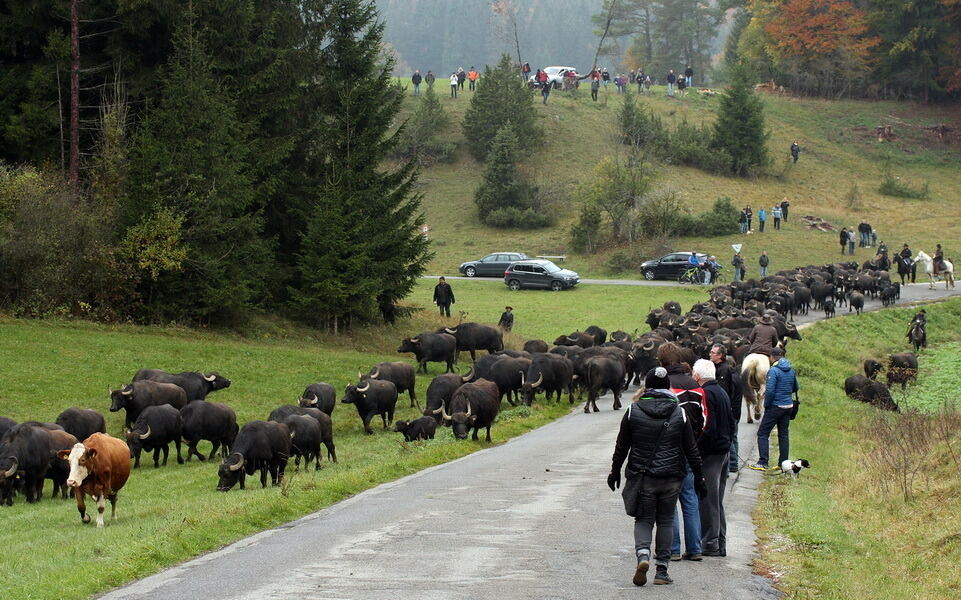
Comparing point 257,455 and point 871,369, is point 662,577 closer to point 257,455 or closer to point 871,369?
point 257,455

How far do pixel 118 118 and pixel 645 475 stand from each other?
32090 millimetres

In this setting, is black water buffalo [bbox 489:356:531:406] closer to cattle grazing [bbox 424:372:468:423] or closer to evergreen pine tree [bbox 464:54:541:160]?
cattle grazing [bbox 424:372:468:423]

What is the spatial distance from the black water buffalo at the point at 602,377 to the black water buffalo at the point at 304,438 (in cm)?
880

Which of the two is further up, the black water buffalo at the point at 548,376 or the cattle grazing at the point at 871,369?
the black water buffalo at the point at 548,376

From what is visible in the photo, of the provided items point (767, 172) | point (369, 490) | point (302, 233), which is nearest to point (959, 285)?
point (767, 172)

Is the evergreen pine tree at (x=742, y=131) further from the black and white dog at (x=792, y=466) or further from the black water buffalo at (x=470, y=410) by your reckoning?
the black and white dog at (x=792, y=466)

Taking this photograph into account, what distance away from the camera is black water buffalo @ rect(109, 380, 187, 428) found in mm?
24875

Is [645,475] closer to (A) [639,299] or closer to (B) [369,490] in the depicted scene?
(B) [369,490]

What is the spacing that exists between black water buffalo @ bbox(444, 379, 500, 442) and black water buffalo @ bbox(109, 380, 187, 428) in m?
6.57

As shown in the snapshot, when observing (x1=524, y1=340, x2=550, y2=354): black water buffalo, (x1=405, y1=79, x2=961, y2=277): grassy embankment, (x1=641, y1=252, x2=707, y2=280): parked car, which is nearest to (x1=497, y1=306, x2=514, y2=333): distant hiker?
(x1=524, y1=340, x2=550, y2=354): black water buffalo

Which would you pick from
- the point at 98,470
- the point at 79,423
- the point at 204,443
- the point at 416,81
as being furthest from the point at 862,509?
the point at 416,81

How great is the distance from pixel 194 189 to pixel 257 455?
1868 centimetres

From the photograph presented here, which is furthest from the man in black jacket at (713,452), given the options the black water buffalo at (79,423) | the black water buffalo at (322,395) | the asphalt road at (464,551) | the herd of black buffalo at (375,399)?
the black water buffalo at (322,395)

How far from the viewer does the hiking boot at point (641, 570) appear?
415 inches
